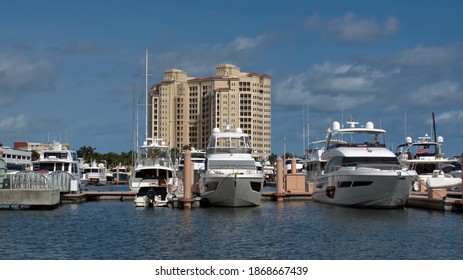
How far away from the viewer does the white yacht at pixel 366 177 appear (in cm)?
4978

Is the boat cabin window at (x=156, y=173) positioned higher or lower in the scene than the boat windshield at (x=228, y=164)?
lower

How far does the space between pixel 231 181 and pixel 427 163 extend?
79.7 feet

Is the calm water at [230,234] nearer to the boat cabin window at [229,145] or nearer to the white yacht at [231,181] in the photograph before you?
the white yacht at [231,181]

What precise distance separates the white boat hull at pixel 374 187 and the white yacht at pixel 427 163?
792 cm

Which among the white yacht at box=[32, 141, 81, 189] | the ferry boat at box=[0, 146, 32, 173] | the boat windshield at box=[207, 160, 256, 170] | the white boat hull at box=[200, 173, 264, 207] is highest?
the ferry boat at box=[0, 146, 32, 173]

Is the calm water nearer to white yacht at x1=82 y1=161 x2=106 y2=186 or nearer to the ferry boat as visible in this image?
white yacht at x1=82 y1=161 x2=106 y2=186

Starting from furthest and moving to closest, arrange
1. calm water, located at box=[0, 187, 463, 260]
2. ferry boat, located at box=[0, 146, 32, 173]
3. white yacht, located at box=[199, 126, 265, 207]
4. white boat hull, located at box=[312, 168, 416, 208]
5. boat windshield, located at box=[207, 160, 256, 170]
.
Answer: ferry boat, located at box=[0, 146, 32, 173], boat windshield, located at box=[207, 160, 256, 170], white yacht, located at box=[199, 126, 265, 207], white boat hull, located at box=[312, 168, 416, 208], calm water, located at box=[0, 187, 463, 260]

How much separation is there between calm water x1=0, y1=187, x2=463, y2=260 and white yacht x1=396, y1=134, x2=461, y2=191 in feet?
28.5

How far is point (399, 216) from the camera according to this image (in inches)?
1841

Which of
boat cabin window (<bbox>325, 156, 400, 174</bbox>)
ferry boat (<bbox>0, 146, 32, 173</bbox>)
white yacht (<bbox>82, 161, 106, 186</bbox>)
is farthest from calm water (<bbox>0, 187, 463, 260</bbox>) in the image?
ferry boat (<bbox>0, 146, 32, 173</bbox>)

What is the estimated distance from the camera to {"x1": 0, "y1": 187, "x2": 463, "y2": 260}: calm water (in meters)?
30.8

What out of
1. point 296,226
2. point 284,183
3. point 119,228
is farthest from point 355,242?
point 284,183

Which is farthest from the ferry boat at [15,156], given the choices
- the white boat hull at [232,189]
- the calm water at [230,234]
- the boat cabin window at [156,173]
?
the calm water at [230,234]

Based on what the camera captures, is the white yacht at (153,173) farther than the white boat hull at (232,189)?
Yes
